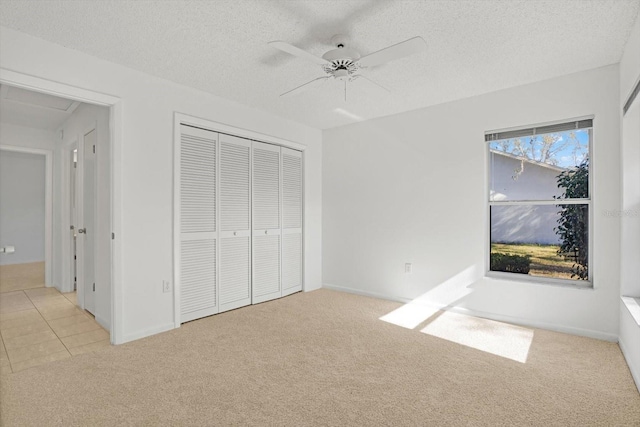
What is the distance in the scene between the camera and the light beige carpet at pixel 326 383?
1.89m

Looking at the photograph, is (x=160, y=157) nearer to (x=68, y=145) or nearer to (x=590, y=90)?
(x=68, y=145)

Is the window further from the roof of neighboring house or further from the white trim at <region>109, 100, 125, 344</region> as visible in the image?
the white trim at <region>109, 100, 125, 344</region>

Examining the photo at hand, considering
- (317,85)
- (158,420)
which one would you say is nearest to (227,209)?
(317,85)

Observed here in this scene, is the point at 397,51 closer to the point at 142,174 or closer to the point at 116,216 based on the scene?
the point at 142,174

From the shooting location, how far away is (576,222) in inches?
127

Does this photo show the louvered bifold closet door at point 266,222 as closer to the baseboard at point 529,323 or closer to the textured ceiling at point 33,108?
the baseboard at point 529,323

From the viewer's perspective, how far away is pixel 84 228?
12.9 ft

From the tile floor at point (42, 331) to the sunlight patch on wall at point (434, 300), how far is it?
9.33ft

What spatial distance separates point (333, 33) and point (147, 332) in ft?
9.94

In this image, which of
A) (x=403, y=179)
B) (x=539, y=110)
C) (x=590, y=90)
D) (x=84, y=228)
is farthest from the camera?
(x=403, y=179)

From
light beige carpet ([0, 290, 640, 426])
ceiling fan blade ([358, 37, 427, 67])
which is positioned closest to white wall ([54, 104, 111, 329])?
light beige carpet ([0, 290, 640, 426])

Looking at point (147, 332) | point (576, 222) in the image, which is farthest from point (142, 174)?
point (576, 222)

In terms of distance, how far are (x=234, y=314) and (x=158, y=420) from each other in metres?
1.90

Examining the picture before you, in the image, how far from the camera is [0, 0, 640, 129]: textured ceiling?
213 centimetres
